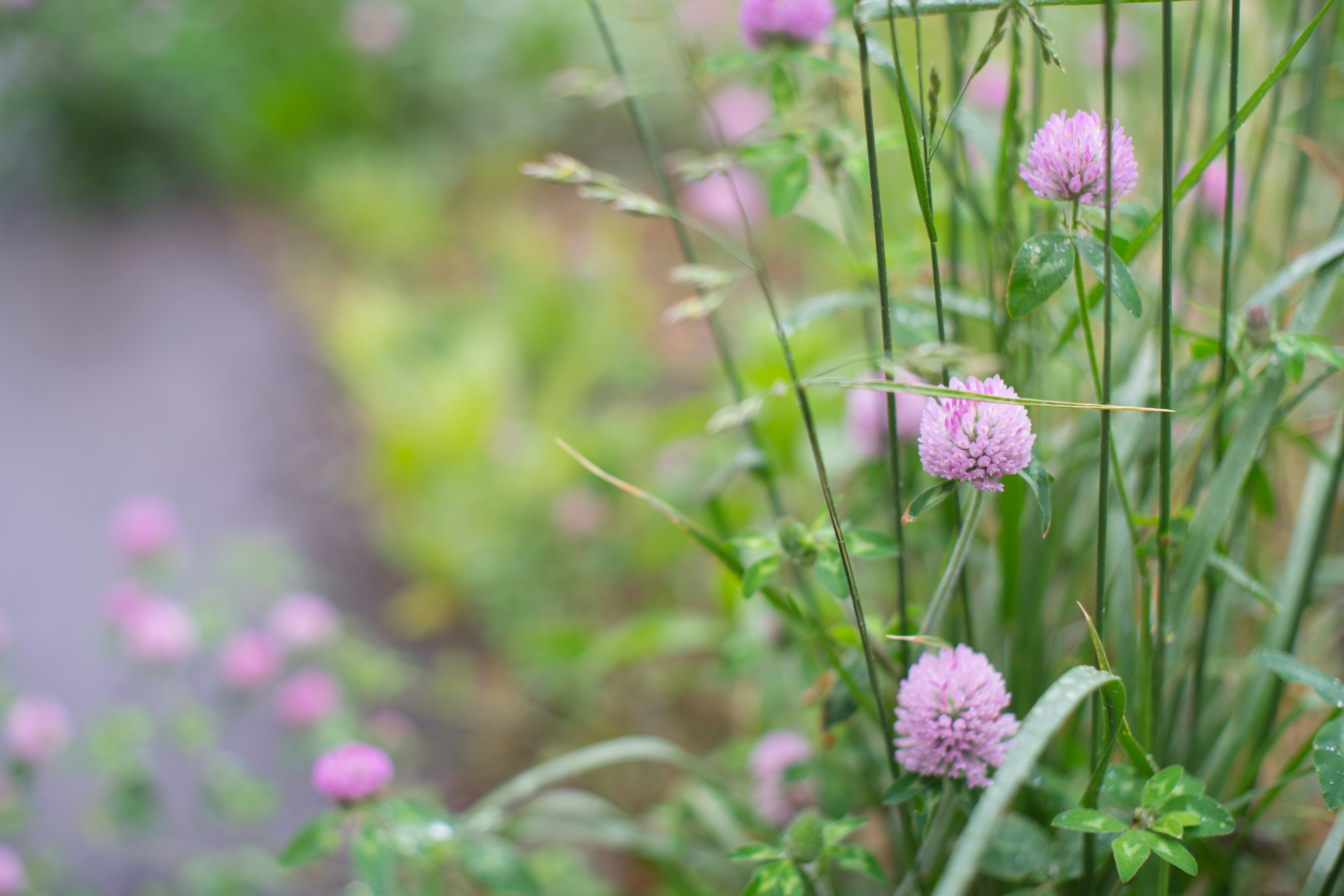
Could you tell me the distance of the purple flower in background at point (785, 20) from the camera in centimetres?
59

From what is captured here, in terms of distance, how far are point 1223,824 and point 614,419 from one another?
1300 mm

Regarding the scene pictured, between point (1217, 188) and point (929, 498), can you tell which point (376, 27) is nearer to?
point (1217, 188)

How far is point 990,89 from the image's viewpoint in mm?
1246

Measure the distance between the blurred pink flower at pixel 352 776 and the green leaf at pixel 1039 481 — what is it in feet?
1.74

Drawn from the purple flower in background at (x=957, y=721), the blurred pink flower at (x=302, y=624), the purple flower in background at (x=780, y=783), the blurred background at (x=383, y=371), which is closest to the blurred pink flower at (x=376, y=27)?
the blurred background at (x=383, y=371)

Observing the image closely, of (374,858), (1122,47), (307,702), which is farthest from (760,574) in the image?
(1122,47)

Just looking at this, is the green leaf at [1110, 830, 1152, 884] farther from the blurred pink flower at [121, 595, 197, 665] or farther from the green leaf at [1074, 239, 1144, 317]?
the blurred pink flower at [121, 595, 197, 665]

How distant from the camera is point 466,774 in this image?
1.30 metres

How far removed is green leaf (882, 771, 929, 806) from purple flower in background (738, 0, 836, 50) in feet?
1.60

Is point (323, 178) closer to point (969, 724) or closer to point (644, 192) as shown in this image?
point (644, 192)

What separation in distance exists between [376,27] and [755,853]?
9.80 ft

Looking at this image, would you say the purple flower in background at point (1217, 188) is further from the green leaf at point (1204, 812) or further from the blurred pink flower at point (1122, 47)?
the green leaf at point (1204, 812)

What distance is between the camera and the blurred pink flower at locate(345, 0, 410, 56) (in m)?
2.83

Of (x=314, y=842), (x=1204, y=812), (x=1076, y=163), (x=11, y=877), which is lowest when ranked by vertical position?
(x=11, y=877)
